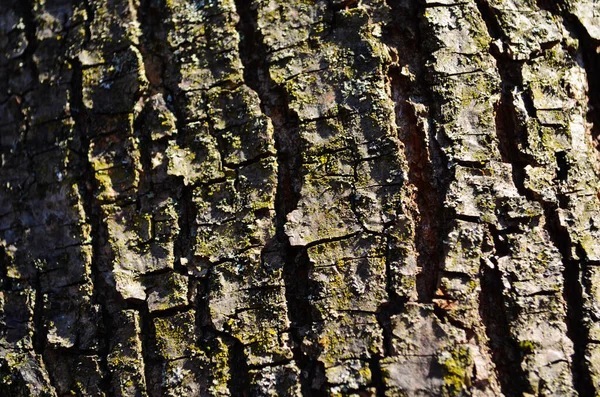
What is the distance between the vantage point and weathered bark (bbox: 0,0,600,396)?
1565 millimetres

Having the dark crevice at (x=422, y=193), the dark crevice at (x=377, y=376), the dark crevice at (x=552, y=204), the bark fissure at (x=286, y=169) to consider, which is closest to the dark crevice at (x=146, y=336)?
the bark fissure at (x=286, y=169)

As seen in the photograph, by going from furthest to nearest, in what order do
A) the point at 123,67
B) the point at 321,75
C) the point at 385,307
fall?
the point at 123,67
the point at 321,75
the point at 385,307

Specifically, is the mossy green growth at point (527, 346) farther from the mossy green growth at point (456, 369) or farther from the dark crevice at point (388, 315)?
the dark crevice at point (388, 315)

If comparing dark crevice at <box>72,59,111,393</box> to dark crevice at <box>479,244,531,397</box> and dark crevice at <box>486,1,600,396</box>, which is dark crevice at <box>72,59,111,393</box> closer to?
dark crevice at <box>479,244,531,397</box>

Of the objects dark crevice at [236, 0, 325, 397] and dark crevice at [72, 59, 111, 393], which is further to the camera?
dark crevice at [72, 59, 111, 393]

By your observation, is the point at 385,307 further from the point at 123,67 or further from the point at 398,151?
the point at 123,67

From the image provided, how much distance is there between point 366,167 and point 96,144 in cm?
80

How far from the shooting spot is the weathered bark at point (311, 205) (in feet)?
5.14

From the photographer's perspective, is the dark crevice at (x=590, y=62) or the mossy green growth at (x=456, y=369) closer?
the mossy green growth at (x=456, y=369)

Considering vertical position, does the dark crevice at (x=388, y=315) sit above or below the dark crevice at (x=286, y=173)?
below

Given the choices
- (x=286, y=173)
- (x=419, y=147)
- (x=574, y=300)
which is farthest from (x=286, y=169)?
(x=574, y=300)

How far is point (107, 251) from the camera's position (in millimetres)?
1770

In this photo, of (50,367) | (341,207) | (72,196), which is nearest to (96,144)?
(72,196)

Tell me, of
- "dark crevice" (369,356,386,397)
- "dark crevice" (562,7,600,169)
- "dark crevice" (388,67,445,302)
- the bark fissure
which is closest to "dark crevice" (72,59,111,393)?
the bark fissure
